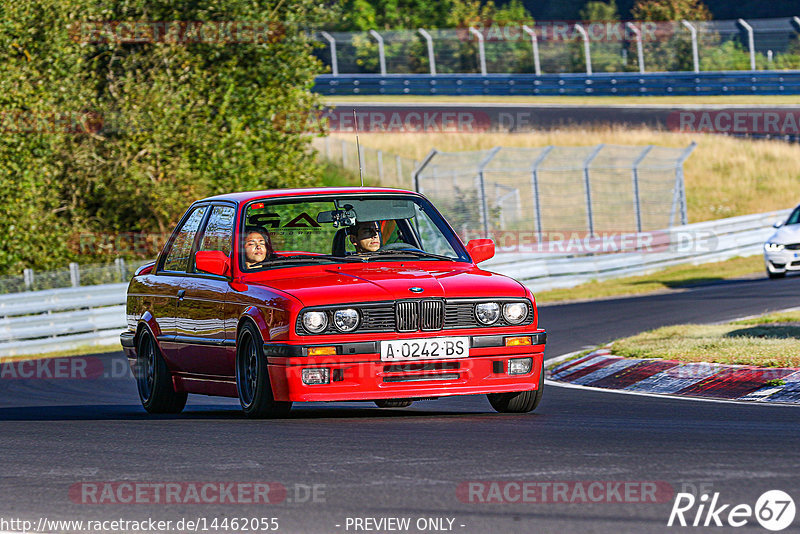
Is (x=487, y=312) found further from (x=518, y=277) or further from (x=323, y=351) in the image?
(x=518, y=277)

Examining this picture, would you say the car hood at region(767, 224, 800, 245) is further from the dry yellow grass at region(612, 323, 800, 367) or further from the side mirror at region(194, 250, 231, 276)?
the side mirror at region(194, 250, 231, 276)

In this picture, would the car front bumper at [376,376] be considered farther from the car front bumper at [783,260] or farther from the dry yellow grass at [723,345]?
the car front bumper at [783,260]

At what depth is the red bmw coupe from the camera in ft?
27.2

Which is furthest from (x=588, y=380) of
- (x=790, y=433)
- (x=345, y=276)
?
(x=790, y=433)

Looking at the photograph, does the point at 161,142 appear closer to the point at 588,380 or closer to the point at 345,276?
the point at 588,380

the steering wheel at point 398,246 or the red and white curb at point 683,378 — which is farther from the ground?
the steering wheel at point 398,246

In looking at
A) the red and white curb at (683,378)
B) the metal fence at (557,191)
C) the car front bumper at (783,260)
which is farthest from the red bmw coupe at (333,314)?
the car front bumper at (783,260)

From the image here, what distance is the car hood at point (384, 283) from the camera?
834 centimetres

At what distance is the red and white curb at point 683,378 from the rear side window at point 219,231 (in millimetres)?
3825

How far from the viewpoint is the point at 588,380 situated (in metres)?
12.5

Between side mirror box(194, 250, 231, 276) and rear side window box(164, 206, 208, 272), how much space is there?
1029 mm

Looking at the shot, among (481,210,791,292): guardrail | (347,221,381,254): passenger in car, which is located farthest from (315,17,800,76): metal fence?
(347,221,381,254): passenger in car

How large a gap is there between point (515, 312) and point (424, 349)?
0.70 metres

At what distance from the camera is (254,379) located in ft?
28.7
